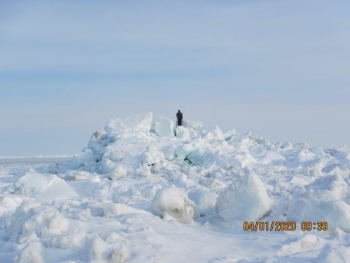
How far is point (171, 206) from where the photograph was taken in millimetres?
4832

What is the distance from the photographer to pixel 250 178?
205 inches

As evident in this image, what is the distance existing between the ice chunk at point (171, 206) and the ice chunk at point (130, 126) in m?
9.42

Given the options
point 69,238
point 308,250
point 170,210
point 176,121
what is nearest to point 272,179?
point 170,210

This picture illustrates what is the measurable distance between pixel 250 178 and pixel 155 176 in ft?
18.6

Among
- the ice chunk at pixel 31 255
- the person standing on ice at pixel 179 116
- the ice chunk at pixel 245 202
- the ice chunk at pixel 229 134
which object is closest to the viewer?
the ice chunk at pixel 31 255

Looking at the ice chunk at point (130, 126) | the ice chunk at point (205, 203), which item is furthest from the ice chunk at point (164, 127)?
the ice chunk at point (205, 203)

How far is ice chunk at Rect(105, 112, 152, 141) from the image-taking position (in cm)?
1453

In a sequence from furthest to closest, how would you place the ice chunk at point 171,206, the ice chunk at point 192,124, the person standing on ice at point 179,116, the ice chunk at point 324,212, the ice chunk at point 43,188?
the ice chunk at point 192,124 → the person standing on ice at point 179,116 → the ice chunk at point 43,188 → the ice chunk at point 171,206 → the ice chunk at point 324,212

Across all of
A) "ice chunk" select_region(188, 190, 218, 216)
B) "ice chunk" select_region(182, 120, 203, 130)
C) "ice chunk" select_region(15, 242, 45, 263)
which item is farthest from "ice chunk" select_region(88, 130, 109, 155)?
"ice chunk" select_region(15, 242, 45, 263)
